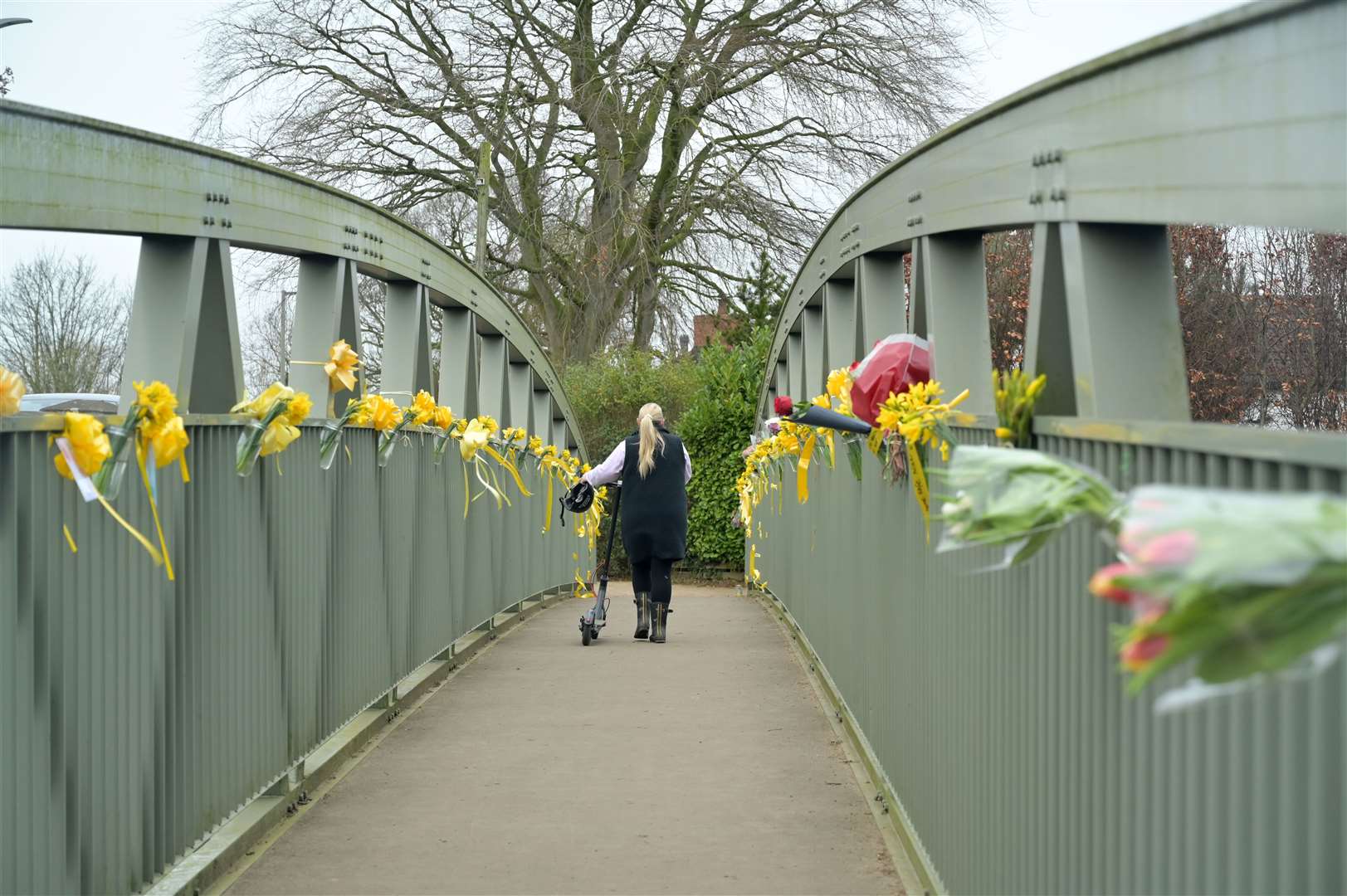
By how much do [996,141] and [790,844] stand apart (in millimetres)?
2386

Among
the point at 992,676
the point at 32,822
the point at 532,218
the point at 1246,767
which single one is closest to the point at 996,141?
the point at 992,676

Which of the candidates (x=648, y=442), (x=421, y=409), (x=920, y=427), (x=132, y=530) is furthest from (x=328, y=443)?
(x=648, y=442)

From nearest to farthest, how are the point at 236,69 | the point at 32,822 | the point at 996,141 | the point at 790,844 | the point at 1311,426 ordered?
the point at 32,822, the point at 996,141, the point at 790,844, the point at 1311,426, the point at 236,69

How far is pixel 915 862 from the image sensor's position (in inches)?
180

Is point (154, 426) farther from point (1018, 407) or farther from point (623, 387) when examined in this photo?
point (623, 387)

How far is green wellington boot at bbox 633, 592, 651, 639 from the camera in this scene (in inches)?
439

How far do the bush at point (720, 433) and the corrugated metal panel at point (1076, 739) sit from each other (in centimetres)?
1619

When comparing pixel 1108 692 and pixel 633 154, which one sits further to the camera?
pixel 633 154

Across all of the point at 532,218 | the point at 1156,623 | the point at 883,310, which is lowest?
the point at 1156,623

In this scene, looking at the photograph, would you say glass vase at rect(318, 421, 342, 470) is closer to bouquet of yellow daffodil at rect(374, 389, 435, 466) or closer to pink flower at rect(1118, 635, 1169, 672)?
bouquet of yellow daffodil at rect(374, 389, 435, 466)

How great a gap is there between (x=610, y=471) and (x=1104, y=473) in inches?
332

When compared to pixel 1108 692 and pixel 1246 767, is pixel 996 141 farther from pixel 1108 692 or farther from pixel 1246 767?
pixel 1246 767

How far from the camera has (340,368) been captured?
20.3 ft

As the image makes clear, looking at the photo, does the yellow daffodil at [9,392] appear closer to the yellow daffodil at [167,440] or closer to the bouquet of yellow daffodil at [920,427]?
the yellow daffodil at [167,440]
